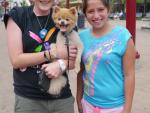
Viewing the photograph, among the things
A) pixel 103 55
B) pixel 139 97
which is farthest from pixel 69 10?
pixel 139 97

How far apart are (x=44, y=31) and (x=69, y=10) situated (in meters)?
0.33

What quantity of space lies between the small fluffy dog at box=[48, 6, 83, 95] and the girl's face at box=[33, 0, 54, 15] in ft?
0.29

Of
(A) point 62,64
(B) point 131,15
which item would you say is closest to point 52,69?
(A) point 62,64

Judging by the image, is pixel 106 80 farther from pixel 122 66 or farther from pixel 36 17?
pixel 36 17

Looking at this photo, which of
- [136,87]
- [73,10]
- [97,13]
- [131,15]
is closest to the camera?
[97,13]

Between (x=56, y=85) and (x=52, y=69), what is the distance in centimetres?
16

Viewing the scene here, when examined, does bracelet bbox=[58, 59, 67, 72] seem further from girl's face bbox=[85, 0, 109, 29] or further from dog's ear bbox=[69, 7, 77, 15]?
dog's ear bbox=[69, 7, 77, 15]

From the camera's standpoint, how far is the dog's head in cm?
298

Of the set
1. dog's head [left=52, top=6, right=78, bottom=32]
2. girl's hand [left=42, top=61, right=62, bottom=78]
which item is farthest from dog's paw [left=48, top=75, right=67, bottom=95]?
dog's head [left=52, top=6, right=78, bottom=32]

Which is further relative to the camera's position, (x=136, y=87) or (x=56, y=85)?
(x=136, y=87)

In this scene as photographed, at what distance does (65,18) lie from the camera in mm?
3059

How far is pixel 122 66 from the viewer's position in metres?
2.84

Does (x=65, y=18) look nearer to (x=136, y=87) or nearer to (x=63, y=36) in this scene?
(x=63, y=36)

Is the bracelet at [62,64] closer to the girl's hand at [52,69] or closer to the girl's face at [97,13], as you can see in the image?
the girl's hand at [52,69]
